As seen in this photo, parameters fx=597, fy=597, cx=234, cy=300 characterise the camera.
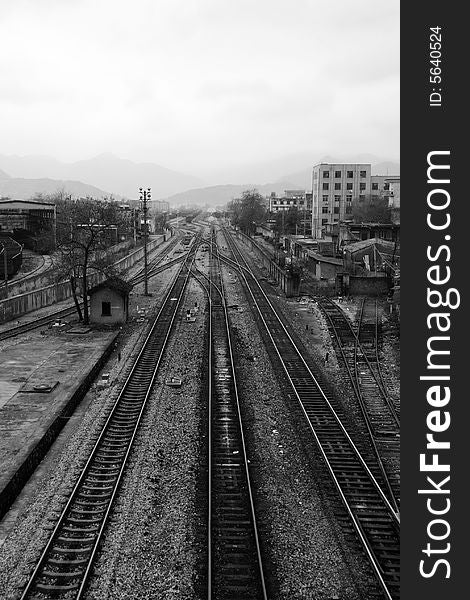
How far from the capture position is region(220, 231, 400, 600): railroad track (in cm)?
827

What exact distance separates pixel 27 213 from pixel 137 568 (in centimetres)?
5177

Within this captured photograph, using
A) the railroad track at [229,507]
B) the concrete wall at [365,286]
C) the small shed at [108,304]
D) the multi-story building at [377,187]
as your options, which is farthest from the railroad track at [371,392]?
the multi-story building at [377,187]

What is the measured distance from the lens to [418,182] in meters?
4.89

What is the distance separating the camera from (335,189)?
75.7 metres

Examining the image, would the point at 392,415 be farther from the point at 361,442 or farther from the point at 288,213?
the point at 288,213

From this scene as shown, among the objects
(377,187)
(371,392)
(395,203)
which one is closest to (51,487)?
(371,392)

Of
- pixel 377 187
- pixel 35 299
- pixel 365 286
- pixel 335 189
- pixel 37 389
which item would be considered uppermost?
pixel 377 187

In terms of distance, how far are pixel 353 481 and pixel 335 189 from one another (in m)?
68.1

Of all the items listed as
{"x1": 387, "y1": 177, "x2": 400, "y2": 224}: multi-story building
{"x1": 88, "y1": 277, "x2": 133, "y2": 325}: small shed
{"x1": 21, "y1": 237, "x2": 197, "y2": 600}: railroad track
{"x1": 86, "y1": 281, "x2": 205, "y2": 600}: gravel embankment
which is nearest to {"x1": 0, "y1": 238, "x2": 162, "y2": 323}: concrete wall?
{"x1": 88, "y1": 277, "x2": 133, "y2": 325}: small shed

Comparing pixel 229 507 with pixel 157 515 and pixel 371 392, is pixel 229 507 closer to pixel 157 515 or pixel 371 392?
pixel 157 515

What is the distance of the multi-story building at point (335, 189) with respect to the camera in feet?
246

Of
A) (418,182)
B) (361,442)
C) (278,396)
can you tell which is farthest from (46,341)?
(418,182)

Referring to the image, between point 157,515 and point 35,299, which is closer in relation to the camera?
point 157,515

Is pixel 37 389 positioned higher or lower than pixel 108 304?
lower
